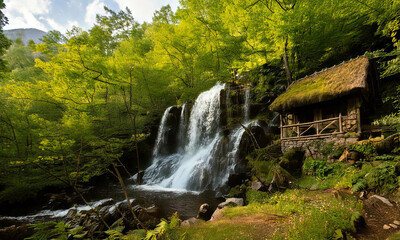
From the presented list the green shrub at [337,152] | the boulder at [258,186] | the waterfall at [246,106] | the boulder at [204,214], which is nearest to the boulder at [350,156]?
the green shrub at [337,152]

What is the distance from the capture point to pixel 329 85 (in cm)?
966

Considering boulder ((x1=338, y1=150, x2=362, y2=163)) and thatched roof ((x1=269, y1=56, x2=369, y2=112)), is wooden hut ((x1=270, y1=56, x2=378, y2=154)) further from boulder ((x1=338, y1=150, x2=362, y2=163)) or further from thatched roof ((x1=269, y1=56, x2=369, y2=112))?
boulder ((x1=338, y1=150, x2=362, y2=163))

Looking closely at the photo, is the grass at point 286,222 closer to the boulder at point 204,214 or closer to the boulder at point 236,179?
the boulder at point 204,214

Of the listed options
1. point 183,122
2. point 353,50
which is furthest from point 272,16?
point 183,122

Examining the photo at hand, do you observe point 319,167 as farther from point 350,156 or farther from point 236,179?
point 236,179

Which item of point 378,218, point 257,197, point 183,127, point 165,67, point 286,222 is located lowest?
point 257,197

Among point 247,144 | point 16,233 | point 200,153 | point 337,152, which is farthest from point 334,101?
point 16,233

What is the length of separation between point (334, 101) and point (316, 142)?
343 centimetres

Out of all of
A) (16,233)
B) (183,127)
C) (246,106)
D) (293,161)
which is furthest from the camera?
(183,127)

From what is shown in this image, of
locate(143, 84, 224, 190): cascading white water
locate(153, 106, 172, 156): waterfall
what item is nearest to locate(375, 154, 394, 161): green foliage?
locate(143, 84, 224, 190): cascading white water

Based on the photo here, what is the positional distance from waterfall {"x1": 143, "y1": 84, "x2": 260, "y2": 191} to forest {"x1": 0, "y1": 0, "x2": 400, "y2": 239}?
2.27m

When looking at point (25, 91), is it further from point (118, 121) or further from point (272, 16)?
point (272, 16)

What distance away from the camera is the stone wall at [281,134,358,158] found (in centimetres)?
825

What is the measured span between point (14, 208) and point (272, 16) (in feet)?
63.8
